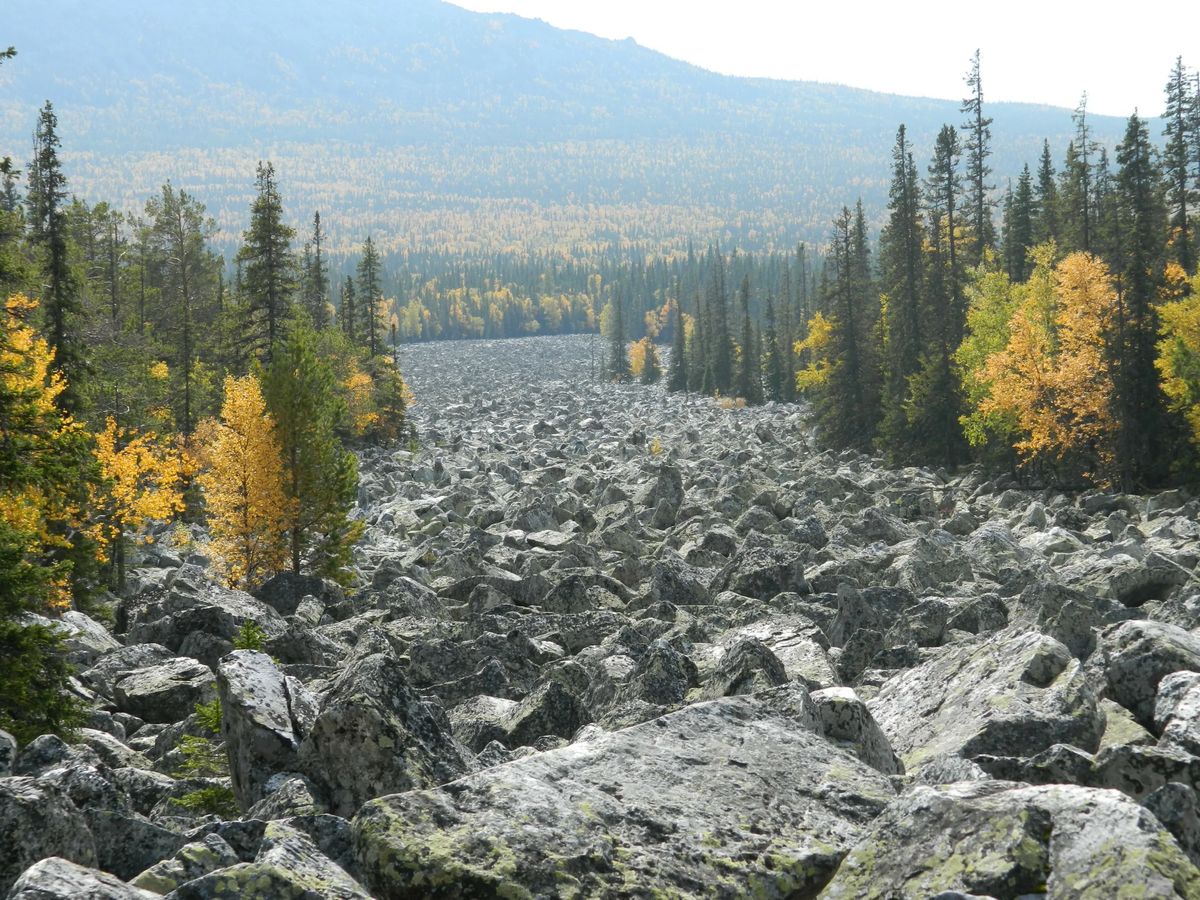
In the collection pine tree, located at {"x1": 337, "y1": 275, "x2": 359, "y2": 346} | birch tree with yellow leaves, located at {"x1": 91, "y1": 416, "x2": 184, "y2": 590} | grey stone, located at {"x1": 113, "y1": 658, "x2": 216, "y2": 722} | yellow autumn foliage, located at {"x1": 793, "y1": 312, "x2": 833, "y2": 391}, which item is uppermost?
pine tree, located at {"x1": 337, "y1": 275, "x2": 359, "y2": 346}

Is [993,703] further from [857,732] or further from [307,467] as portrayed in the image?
[307,467]

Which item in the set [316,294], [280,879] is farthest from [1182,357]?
[316,294]

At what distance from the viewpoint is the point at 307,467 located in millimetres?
24078

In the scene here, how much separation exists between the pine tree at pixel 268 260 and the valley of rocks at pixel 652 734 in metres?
18.6

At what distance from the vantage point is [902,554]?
23.1 meters

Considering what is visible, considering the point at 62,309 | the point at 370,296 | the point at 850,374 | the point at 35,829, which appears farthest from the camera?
the point at 370,296

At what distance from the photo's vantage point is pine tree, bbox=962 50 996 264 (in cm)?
5291

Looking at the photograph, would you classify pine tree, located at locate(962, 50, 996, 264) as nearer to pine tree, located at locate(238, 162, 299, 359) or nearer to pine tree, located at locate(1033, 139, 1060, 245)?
pine tree, located at locate(1033, 139, 1060, 245)

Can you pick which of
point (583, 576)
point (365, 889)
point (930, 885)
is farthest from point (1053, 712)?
point (583, 576)

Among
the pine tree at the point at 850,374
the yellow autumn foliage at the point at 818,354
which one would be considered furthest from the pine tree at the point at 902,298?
the yellow autumn foliage at the point at 818,354

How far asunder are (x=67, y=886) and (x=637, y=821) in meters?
3.22

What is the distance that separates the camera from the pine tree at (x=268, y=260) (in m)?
40.3

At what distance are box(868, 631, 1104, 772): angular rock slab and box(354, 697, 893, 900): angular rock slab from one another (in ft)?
5.38

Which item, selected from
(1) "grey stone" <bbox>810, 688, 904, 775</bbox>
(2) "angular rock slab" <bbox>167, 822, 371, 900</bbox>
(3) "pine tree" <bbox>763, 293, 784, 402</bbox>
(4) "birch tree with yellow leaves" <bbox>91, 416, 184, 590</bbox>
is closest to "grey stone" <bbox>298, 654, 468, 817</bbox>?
(2) "angular rock slab" <bbox>167, 822, 371, 900</bbox>
